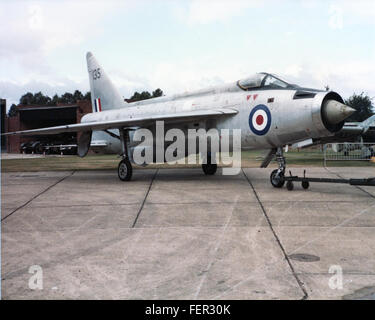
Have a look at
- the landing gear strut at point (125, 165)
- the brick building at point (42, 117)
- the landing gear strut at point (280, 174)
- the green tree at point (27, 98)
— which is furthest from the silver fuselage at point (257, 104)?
the green tree at point (27, 98)

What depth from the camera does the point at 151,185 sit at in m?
11.1

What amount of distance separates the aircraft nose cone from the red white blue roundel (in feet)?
5.10

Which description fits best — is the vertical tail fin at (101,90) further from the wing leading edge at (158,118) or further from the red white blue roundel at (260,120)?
the red white blue roundel at (260,120)

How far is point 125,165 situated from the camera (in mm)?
12406

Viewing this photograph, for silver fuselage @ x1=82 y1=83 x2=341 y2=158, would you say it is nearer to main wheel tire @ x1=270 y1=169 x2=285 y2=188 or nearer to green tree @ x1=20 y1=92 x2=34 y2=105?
main wheel tire @ x1=270 y1=169 x2=285 y2=188

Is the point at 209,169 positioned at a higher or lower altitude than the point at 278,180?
lower

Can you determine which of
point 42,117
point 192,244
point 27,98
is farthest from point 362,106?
point 27,98

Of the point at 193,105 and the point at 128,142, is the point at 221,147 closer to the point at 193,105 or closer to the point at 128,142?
the point at 193,105

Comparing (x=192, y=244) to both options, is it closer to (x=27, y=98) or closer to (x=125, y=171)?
(x=125, y=171)

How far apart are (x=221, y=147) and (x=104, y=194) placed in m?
3.73

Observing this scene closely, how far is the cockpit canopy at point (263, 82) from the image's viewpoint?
33.4 ft

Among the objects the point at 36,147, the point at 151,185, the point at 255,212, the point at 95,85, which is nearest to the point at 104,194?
the point at 151,185

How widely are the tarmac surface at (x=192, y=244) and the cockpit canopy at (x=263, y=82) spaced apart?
2.78 metres

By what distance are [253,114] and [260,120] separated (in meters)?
0.32
